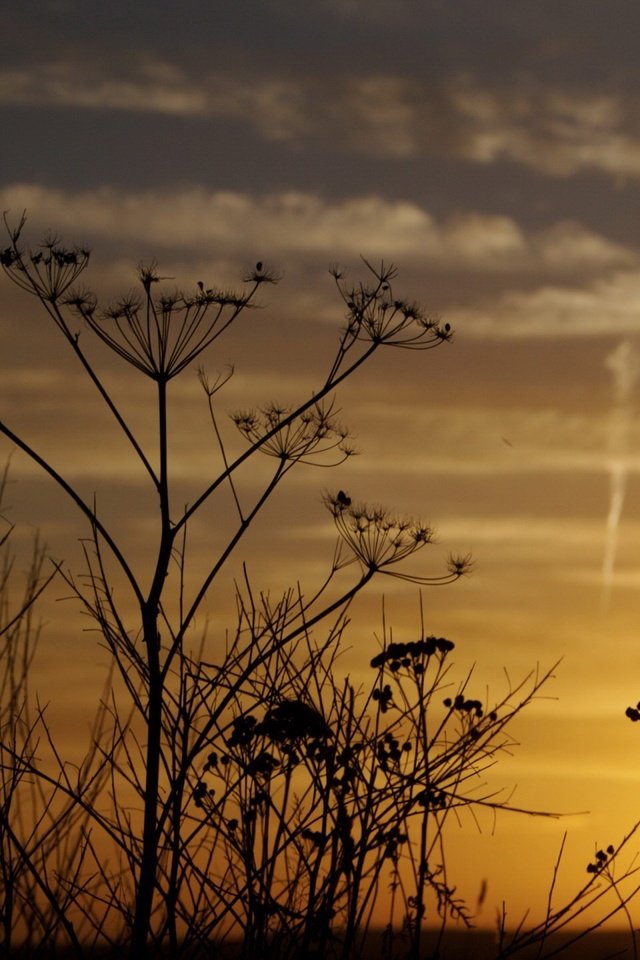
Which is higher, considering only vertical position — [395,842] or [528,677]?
[528,677]

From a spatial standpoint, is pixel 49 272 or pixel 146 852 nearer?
pixel 146 852

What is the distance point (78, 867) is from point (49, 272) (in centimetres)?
378

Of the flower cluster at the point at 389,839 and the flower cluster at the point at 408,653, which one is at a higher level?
the flower cluster at the point at 408,653

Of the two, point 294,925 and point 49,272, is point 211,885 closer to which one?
point 294,925

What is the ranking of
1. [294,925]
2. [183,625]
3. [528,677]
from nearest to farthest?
[294,925] → [183,625] → [528,677]

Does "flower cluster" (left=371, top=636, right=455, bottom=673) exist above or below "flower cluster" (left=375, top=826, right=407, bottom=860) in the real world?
above

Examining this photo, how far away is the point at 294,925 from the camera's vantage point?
769 cm

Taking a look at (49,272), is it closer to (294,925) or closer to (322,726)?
(322,726)

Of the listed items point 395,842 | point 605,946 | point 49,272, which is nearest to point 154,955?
point 395,842

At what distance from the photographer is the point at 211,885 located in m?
7.77

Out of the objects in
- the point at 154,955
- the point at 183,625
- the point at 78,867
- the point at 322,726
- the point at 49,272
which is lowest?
the point at 154,955

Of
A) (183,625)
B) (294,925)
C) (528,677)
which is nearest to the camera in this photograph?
(294,925)

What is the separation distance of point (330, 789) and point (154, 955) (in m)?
1.41

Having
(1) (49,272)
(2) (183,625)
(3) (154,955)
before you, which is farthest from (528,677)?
(1) (49,272)
